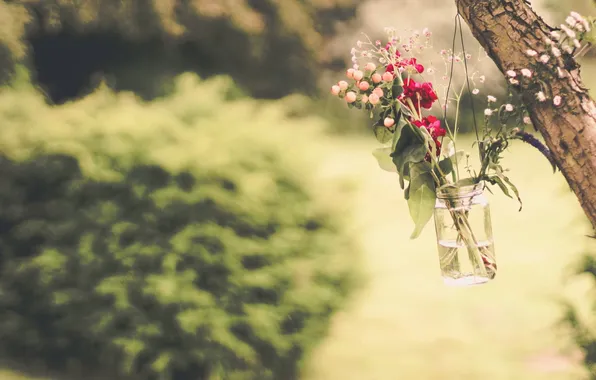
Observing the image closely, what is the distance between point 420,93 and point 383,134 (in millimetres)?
164

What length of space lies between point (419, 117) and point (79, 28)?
8802 mm

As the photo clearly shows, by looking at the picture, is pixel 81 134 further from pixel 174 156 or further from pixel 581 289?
pixel 581 289

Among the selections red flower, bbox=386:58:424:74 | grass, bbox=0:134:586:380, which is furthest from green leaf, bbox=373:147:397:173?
grass, bbox=0:134:586:380

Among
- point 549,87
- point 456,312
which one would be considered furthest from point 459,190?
point 456,312

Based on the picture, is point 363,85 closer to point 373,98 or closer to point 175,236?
point 373,98

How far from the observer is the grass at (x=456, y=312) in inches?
182

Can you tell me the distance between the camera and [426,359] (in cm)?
488

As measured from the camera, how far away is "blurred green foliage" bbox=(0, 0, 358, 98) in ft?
29.1

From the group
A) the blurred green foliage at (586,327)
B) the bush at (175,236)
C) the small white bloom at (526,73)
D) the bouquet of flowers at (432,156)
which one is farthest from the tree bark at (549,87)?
the bush at (175,236)

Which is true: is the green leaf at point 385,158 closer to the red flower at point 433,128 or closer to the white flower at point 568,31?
the red flower at point 433,128

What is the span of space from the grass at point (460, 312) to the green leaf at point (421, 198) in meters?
1.93

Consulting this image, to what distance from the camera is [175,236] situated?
390cm

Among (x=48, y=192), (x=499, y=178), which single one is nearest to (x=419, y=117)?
(x=499, y=178)

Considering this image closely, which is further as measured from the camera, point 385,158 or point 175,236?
point 175,236
